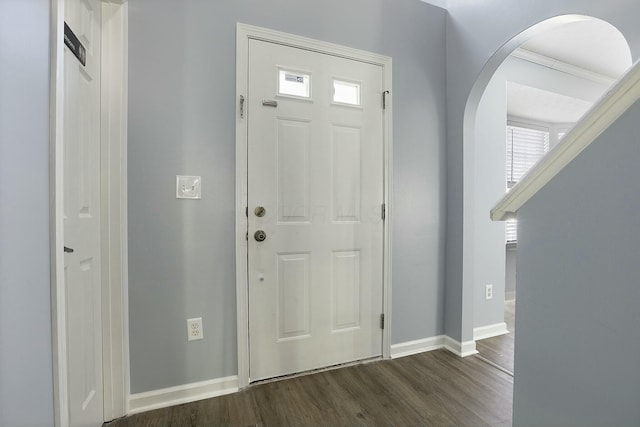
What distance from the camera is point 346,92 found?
1.88 metres

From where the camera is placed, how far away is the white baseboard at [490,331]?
2.32 meters

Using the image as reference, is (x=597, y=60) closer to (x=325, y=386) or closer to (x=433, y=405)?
(x=433, y=405)

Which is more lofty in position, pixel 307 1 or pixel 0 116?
pixel 307 1

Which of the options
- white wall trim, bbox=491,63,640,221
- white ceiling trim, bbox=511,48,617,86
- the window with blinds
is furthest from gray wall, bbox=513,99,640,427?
the window with blinds

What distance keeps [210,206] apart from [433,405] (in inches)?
65.9

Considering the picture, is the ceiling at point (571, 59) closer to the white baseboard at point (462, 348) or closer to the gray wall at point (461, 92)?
the gray wall at point (461, 92)

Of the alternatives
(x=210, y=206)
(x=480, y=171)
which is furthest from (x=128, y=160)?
(x=480, y=171)

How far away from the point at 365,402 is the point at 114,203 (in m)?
1.71

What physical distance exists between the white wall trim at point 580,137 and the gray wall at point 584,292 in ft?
0.06

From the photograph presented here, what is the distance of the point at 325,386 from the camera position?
1652 millimetres

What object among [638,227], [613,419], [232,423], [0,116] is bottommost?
[232,423]

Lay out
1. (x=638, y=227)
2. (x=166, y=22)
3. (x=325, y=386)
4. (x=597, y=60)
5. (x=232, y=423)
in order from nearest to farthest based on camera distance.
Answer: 1. (x=638, y=227)
2. (x=232, y=423)
3. (x=166, y=22)
4. (x=325, y=386)
5. (x=597, y=60)

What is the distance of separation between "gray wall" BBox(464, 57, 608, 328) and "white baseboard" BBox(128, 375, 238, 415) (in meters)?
2.01

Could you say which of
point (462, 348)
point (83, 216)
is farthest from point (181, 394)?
point (462, 348)
